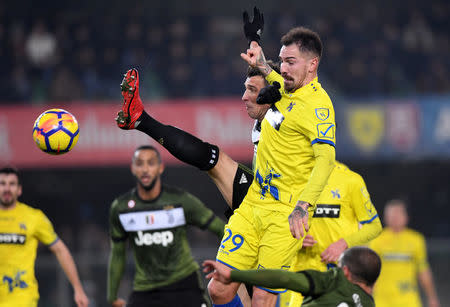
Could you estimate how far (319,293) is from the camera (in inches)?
180

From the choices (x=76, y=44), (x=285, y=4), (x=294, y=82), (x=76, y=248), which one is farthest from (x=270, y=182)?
(x=285, y=4)

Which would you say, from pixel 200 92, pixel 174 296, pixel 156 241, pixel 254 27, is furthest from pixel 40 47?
pixel 254 27

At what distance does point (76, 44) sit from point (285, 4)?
16.5 ft

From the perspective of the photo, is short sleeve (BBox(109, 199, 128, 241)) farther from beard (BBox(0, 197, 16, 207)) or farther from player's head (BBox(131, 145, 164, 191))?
beard (BBox(0, 197, 16, 207))

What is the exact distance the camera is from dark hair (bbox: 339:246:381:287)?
4.76m

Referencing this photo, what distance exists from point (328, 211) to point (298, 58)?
1.76 metres

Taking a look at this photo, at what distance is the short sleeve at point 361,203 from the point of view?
6.46m

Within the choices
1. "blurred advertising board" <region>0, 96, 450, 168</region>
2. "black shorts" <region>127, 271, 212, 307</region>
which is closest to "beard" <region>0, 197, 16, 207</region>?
"black shorts" <region>127, 271, 212, 307</region>

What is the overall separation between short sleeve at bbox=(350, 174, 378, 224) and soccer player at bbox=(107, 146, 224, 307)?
4.67 feet

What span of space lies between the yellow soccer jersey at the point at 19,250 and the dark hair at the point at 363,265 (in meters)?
3.42

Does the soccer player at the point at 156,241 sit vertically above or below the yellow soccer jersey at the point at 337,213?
below

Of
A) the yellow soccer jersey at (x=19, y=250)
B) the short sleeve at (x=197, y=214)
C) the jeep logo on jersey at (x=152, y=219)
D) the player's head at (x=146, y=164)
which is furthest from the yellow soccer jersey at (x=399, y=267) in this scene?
the yellow soccer jersey at (x=19, y=250)

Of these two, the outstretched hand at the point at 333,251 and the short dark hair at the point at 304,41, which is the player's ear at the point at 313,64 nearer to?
the short dark hair at the point at 304,41

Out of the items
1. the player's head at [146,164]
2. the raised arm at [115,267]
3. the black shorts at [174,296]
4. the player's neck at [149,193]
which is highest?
the player's head at [146,164]
